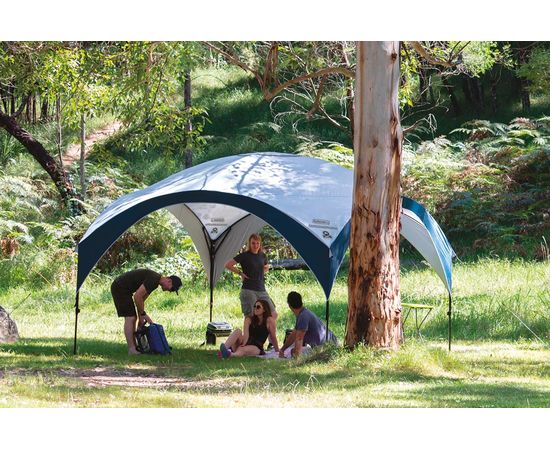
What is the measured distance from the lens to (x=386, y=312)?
11711 mm

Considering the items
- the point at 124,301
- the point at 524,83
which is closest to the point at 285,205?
the point at 124,301

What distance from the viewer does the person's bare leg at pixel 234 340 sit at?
42.9 feet

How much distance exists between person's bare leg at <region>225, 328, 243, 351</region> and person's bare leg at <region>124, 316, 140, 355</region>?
4.09 ft

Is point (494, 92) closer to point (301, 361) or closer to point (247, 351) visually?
point (247, 351)

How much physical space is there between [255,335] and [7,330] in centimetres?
361

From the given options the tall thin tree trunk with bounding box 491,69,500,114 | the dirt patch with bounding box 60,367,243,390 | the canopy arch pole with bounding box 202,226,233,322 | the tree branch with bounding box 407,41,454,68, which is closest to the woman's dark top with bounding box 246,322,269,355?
the dirt patch with bounding box 60,367,243,390

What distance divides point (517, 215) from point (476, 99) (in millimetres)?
11278

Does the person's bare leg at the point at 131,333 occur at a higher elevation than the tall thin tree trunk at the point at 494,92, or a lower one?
lower

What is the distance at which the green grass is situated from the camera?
9.27 m

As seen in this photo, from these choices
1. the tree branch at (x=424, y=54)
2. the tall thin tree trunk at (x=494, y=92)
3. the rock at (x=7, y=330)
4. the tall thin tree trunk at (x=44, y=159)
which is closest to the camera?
the rock at (x=7, y=330)

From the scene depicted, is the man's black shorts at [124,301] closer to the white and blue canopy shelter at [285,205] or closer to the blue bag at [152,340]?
the blue bag at [152,340]

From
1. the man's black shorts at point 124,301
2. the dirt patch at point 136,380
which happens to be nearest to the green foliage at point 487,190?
the man's black shorts at point 124,301

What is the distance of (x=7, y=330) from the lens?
45.0 ft

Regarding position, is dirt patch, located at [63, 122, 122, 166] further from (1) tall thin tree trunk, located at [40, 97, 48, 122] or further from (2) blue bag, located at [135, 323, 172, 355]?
(2) blue bag, located at [135, 323, 172, 355]
